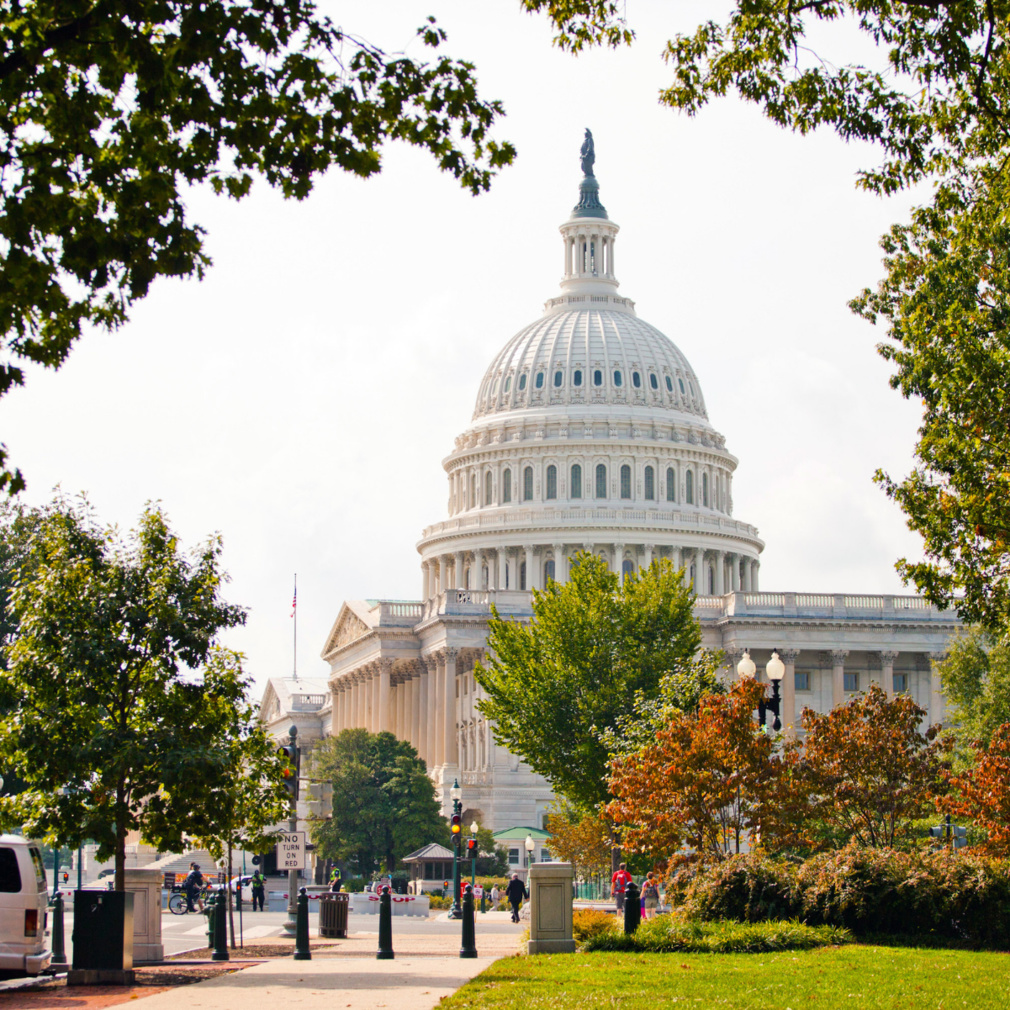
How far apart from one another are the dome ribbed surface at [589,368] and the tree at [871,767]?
9967cm

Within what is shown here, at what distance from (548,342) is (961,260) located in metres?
117

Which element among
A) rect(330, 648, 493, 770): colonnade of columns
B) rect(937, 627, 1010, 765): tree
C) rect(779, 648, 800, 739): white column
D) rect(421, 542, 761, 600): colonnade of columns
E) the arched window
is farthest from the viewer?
the arched window

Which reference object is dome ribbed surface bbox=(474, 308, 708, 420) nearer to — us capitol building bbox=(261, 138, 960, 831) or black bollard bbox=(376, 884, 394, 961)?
us capitol building bbox=(261, 138, 960, 831)

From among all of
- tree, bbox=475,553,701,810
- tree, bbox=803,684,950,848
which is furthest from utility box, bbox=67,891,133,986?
tree, bbox=475,553,701,810

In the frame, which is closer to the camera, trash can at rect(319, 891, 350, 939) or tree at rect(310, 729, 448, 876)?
trash can at rect(319, 891, 350, 939)

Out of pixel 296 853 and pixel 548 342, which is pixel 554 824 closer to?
pixel 296 853

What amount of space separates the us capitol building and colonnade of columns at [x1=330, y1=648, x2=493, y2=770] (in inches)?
8.0

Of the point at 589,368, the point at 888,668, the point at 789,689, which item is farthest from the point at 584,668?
the point at 589,368

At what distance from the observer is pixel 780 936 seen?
28312 millimetres

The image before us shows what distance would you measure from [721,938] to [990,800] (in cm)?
1580

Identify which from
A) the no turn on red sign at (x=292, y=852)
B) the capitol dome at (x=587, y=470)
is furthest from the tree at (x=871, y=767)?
the capitol dome at (x=587, y=470)

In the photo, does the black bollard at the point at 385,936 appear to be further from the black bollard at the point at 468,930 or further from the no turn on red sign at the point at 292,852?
the no turn on red sign at the point at 292,852

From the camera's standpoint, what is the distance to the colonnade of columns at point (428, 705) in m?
117

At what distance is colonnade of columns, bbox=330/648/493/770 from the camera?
117062 millimetres
